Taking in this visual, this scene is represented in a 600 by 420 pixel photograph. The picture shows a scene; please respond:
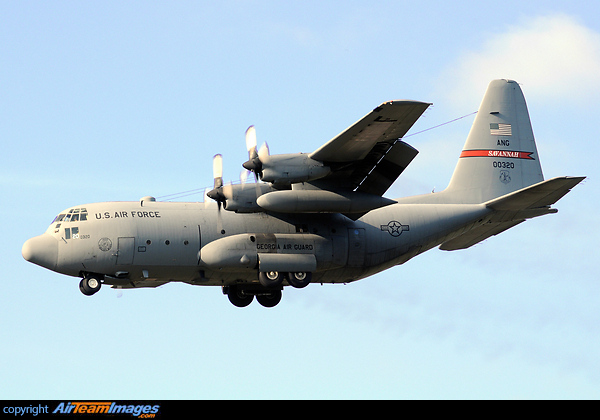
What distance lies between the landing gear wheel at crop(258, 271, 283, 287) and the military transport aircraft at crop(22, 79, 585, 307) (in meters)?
0.03

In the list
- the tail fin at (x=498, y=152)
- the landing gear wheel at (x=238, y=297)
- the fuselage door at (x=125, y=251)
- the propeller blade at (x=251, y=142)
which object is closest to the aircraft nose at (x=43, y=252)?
the fuselage door at (x=125, y=251)

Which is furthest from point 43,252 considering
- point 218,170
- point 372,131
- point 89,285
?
point 372,131

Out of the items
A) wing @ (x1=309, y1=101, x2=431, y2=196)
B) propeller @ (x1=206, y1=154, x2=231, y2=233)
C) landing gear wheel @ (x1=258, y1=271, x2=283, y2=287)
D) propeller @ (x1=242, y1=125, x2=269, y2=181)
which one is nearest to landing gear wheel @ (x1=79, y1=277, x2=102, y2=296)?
propeller @ (x1=206, y1=154, x2=231, y2=233)

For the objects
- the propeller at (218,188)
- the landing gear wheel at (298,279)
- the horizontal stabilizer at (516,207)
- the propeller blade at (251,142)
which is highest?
the propeller blade at (251,142)

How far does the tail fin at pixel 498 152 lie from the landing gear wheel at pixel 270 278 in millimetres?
5905

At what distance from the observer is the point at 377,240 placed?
23812 millimetres

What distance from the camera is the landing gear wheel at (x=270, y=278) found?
2258 cm

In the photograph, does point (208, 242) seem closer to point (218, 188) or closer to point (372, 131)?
point (218, 188)

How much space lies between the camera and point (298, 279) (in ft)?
74.8

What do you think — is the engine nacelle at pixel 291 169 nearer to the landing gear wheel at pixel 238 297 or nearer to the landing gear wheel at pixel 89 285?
the landing gear wheel at pixel 238 297

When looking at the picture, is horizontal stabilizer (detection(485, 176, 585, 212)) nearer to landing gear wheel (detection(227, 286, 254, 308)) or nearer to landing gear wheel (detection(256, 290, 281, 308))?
landing gear wheel (detection(256, 290, 281, 308))

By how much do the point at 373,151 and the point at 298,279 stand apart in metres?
3.68

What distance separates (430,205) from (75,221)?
9.17 m
